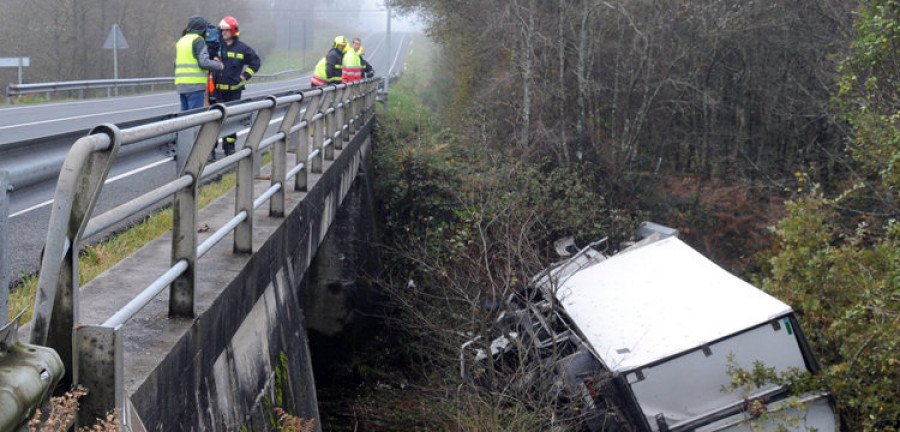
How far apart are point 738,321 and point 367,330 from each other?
8.02 m

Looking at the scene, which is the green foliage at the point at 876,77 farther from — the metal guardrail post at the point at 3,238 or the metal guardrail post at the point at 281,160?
the metal guardrail post at the point at 3,238

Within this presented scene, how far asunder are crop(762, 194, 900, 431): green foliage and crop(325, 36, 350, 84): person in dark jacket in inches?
355

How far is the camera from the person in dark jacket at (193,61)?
10414 mm

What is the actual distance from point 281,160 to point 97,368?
13.3ft

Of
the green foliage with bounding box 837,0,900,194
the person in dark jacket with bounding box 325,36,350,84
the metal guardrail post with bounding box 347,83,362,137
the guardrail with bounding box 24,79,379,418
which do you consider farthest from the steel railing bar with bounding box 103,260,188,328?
the person in dark jacket with bounding box 325,36,350,84

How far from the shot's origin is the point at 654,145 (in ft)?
89.2

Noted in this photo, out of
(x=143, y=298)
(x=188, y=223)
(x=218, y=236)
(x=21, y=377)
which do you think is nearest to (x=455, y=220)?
(x=218, y=236)

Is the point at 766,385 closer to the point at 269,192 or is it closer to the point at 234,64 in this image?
the point at 269,192

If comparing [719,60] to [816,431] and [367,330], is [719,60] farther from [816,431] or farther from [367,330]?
[816,431]

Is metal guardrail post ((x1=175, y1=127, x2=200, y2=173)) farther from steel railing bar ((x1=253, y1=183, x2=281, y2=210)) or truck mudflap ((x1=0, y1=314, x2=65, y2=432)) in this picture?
truck mudflap ((x1=0, y1=314, x2=65, y2=432))

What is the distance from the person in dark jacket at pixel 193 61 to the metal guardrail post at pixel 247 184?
5125mm

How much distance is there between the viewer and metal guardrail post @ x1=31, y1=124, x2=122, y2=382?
103 inches

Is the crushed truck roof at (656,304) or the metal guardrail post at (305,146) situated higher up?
the metal guardrail post at (305,146)

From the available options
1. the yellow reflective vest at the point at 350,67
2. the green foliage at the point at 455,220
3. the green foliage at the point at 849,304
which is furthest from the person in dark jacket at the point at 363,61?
the green foliage at the point at 849,304
